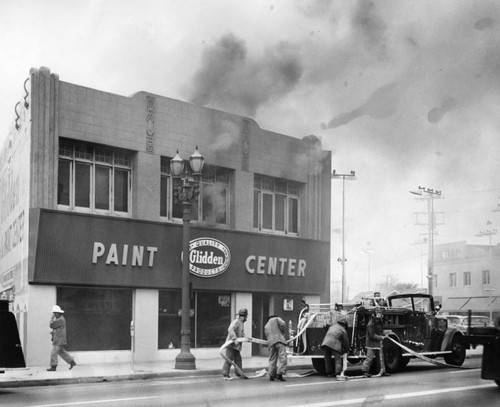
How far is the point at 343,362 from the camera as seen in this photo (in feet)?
63.4

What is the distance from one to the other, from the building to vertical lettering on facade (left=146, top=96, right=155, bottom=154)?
0.03 metres

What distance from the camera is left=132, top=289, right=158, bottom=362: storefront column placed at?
2598 cm

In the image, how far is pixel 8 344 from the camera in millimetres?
17453

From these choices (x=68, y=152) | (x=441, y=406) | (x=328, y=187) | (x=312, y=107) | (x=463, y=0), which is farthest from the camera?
(x=328, y=187)

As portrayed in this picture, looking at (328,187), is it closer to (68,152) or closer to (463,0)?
(68,152)

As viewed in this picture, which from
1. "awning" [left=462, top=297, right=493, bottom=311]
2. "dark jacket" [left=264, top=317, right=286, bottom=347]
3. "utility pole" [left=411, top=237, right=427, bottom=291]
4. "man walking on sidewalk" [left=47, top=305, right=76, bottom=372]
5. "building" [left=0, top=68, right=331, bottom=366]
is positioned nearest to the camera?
"dark jacket" [left=264, top=317, right=286, bottom=347]

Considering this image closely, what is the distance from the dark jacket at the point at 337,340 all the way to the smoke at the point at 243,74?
594 cm

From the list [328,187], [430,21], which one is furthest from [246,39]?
[328,187]

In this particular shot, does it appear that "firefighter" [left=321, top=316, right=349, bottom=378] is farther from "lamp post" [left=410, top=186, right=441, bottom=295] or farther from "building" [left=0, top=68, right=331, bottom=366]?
"building" [left=0, top=68, right=331, bottom=366]

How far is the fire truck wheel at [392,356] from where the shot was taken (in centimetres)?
2119

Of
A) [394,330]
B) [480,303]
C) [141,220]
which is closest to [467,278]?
[480,303]

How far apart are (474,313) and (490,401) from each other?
4871 millimetres

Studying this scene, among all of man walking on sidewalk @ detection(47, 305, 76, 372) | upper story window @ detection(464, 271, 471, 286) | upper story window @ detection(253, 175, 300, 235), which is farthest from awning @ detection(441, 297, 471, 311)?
man walking on sidewalk @ detection(47, 305, 76, 372)

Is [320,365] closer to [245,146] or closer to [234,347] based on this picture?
[234,347]
